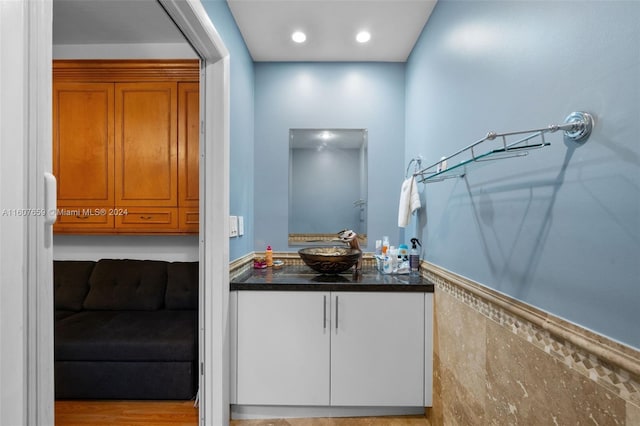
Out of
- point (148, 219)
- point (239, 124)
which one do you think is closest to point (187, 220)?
point (148, 219)

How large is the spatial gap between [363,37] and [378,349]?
210 cm

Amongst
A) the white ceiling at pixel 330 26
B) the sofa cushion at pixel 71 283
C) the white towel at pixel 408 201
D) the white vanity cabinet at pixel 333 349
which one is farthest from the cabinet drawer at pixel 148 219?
the white towel at pixel 408 201

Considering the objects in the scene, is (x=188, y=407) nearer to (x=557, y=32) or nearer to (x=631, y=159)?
(x=631, y=159)

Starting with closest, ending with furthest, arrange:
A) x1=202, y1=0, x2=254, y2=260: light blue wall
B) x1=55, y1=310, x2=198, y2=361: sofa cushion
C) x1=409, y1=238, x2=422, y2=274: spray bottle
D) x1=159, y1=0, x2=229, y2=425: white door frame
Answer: x1=159, y1=0, x2=229, y2=425: white door frame, x1=202, y1=0, x2=254, y2=260: light blue wall, x1=55, y1=310, x2=198, y2=361: sofa cushion, x1=409, y1=238, x2=422, y2=274: spray bottle

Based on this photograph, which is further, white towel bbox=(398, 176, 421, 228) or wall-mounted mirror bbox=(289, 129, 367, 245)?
wall-mounted mirror bbox=(289, 129, 367, 245)

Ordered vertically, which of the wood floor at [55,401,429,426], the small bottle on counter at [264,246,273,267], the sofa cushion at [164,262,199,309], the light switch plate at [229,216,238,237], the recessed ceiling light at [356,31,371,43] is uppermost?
the recessed ceiling light at [356,31,371,43]

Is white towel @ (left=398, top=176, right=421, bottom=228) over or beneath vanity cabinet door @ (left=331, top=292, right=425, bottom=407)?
over

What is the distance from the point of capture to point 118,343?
1.81 metres

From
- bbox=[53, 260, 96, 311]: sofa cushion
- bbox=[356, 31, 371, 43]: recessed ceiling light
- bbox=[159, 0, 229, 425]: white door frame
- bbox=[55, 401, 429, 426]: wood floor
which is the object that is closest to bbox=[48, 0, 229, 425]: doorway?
bbox=[159, 0, 229, 425]: white door frame

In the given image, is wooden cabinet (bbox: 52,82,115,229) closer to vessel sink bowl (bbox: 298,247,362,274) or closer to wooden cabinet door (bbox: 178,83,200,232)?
wooden cabinet door (bbox: 178,83,200,232)

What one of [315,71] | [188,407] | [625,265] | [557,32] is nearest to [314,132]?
[315,71]

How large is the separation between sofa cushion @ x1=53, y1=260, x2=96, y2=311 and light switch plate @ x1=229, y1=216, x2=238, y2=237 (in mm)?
1521

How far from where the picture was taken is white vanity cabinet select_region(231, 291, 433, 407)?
5.44 feet

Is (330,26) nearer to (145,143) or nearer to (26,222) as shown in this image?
(145,143)
